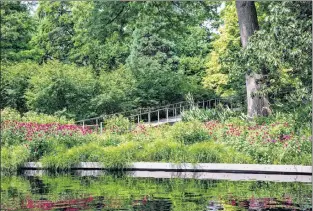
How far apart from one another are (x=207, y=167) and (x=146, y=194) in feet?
9.29

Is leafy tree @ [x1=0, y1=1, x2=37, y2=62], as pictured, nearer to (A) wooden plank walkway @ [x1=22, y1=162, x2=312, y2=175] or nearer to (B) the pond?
(A) wooden plank walkway @ [x1=22, y1=162, x2=312, y2=175]

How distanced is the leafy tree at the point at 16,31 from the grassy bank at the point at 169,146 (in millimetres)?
2168

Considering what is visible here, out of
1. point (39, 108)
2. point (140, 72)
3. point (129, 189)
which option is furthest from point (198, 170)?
point (140, 72)

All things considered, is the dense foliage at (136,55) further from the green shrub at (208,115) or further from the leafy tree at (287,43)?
the green shrub at (208,115)

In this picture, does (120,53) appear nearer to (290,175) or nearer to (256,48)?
(256,48)

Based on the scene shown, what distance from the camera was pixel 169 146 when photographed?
11.0m

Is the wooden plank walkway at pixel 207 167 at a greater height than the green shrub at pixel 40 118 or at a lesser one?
lesser

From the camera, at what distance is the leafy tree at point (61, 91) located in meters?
15.3

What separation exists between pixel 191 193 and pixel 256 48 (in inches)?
164

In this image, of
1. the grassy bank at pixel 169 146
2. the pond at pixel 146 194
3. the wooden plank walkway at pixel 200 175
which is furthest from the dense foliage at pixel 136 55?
the pond at pixel 146 194

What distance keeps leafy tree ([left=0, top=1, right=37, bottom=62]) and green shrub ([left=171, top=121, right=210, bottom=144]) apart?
409 cm

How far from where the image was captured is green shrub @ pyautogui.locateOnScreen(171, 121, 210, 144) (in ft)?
39.3

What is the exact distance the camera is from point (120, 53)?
23.7 metres

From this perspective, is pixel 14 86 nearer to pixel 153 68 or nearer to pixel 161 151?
pixel 161 151
